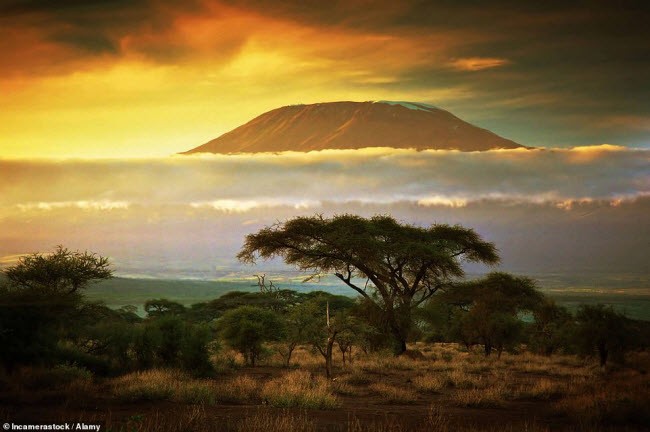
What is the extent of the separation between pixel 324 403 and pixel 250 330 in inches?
749

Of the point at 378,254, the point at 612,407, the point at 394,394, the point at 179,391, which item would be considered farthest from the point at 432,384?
the point at 378,254

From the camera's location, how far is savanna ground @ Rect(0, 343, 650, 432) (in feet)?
55.3

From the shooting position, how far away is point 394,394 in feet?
78.4

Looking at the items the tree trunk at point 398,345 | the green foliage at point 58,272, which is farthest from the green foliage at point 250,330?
the green foliage at point 58,272

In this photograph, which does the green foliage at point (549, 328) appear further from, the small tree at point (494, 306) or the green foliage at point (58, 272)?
the green foliage at point (58, 272)

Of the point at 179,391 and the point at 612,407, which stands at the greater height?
the point at 179,391

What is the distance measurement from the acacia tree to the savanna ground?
10.3m

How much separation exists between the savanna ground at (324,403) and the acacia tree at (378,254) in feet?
33.7

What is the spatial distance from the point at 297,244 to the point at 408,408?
21814mm

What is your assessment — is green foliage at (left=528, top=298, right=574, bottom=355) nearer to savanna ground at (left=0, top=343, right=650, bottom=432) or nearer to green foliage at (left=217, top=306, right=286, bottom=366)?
savanna ground at (left=0, top=343, right=650, bottom=432)

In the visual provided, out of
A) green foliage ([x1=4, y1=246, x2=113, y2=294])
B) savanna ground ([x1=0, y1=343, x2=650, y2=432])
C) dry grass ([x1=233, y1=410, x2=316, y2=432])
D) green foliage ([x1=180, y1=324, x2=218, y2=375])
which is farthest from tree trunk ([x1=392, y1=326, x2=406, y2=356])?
dry grass ([x1=233, y1=410, x2=316, y2=432])

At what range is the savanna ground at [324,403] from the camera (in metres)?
16.8

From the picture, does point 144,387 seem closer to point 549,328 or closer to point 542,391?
point 542,391

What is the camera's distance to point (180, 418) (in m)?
16.9
